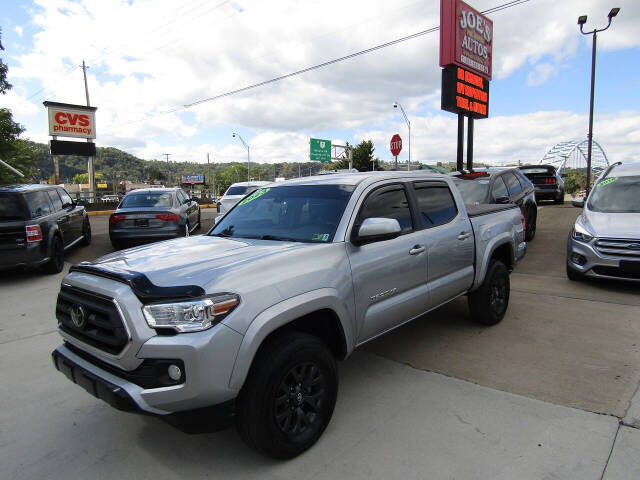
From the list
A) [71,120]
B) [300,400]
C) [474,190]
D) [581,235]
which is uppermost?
[71,120]

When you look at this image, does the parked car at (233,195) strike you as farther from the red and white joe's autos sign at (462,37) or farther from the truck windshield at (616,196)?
the truck windshield at (616,196)

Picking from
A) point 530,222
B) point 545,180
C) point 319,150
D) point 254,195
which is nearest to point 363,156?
point 319,150

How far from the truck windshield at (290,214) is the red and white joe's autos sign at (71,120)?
1143 inches

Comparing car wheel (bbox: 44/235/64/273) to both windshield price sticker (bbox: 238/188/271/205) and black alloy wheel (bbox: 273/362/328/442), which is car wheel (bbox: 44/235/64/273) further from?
black alloy wheel (bbox: 273/362/328/442)

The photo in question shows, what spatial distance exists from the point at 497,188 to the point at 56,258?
8.79 m

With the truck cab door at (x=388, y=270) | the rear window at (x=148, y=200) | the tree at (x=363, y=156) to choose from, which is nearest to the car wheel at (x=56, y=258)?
the rear window at (x=148, y=200)

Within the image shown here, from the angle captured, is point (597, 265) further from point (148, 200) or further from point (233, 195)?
point (233, 195)

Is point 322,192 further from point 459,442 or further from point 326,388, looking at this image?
point 459,442

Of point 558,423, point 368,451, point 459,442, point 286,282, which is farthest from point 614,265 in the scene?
point 286,282

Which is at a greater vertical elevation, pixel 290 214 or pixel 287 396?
pixel 290 214

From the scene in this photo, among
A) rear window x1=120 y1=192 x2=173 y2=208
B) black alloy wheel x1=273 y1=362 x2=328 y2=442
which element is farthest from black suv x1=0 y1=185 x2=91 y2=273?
black alloy wheel x1=273 y1=362 x2=328 y2=442

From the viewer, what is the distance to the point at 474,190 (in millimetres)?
8492

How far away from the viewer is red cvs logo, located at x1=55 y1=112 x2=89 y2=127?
27.3 m

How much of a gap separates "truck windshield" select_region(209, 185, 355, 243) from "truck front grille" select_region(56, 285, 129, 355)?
1291mm
